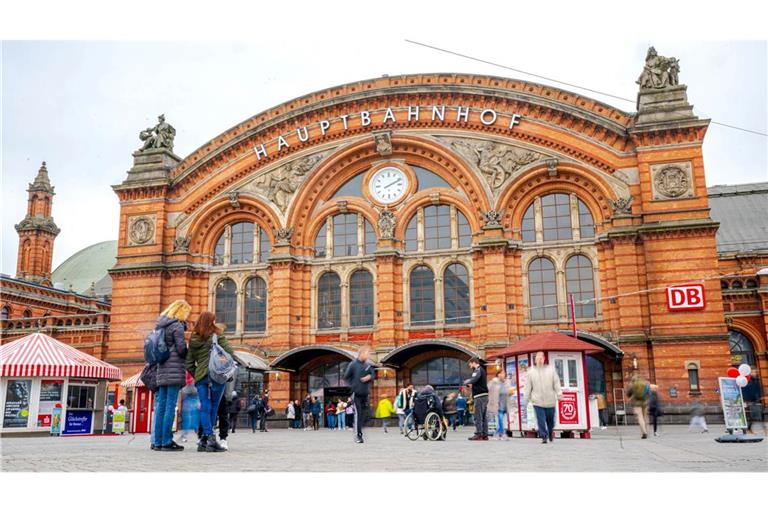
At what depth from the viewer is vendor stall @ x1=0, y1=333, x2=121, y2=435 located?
66.8 ft

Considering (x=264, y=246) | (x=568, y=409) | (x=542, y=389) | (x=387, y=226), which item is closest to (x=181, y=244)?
(x=264, y=246)

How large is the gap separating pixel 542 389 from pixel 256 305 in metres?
22.9

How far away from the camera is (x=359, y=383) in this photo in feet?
49.0

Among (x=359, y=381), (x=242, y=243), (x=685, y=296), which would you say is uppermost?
(x=242, y=243)

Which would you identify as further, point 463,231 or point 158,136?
point 158,136

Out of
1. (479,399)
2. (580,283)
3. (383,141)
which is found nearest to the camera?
(479,399)

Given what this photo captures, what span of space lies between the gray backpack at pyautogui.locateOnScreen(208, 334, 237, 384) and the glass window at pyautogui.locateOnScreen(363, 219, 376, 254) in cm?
2296

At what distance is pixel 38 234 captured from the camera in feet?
189

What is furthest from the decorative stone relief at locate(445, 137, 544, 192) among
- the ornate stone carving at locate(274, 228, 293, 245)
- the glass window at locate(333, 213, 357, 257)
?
the ornate stone carving at locate(274, 228, 293, 245)

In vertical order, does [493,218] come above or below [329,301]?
above

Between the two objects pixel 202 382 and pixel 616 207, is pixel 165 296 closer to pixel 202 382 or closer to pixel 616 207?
pixel 616 207

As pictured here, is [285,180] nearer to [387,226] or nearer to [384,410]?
[387,226]

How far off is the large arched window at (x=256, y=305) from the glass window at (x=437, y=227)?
8.40 m

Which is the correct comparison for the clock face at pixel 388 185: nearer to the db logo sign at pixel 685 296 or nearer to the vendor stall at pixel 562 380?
the db logo sign at pixel 685 296
